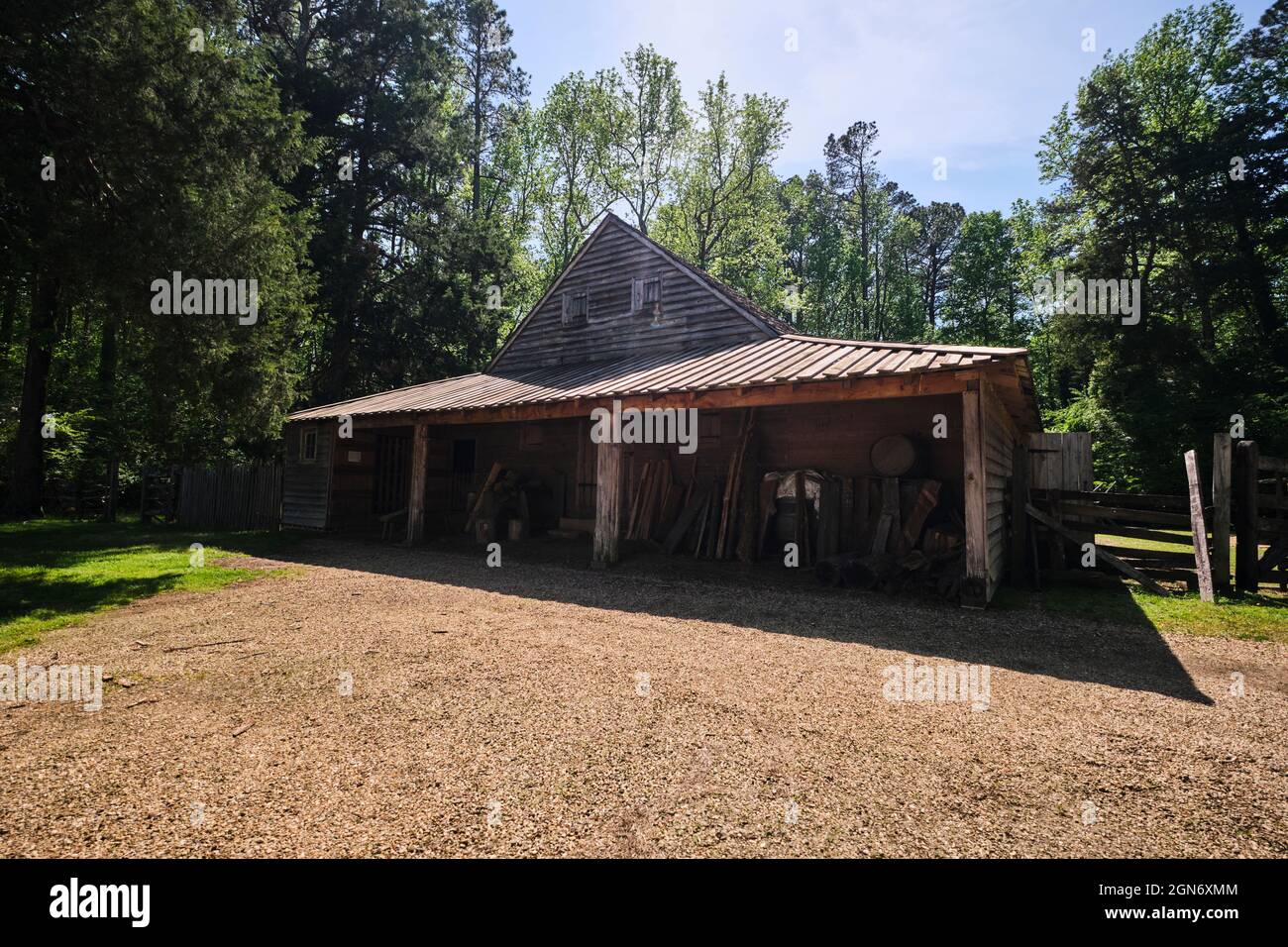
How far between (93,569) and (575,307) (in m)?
12.2

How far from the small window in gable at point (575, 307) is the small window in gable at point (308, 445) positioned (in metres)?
7.83

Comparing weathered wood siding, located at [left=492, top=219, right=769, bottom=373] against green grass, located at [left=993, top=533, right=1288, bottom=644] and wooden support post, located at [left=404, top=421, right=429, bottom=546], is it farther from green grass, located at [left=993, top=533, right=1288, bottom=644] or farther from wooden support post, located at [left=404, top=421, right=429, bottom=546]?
green grass, located at [left=993, top=533, right=1288, bottom=644]

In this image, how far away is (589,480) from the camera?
14375 millimetres

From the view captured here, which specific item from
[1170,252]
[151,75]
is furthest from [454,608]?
[1170,252]

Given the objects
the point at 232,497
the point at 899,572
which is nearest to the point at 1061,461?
the point at 899,572

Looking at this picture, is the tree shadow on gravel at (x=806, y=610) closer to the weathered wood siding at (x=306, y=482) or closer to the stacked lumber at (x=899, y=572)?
the stacked lumber at (x=899, y=572)

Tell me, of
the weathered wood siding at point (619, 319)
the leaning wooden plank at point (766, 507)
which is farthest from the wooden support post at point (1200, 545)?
the weathered wood siding at point (619, 319)

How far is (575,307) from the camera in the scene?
17062 millimetres

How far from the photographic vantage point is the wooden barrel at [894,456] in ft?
33.3

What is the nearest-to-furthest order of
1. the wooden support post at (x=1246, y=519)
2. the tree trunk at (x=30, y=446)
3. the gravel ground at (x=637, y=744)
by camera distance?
the gravel ground at (x=637, y=744), the wooden support post at (x=1246, y=519), the tree trunk at (x=30, y=446)

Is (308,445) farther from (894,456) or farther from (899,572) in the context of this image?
(899,572)

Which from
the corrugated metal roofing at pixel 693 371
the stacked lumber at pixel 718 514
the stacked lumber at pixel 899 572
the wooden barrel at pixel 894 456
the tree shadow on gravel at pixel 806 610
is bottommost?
the tree shadow on gravel at pixel 806 610

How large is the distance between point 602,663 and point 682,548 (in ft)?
23.4
